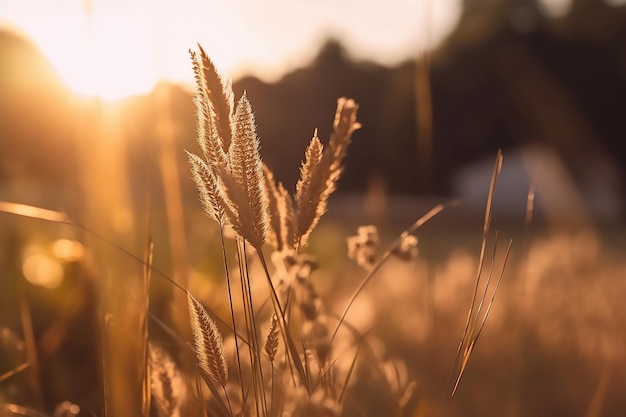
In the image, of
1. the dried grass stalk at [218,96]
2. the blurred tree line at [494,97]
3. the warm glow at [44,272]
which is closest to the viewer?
the dried grass stalk at [218,96]

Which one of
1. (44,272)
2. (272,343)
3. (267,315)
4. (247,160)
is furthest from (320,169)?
(267,315)

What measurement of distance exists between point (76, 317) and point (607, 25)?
23.7 m

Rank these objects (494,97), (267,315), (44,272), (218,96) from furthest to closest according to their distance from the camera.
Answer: (494,97) → (267,315) → (44,272) → (218,96)

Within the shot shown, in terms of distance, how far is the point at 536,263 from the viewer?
2621 millimetres

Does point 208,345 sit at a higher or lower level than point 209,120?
lower

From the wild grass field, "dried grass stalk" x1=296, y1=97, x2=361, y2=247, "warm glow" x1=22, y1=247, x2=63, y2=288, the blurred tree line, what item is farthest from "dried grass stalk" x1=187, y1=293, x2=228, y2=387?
the blurred tree line

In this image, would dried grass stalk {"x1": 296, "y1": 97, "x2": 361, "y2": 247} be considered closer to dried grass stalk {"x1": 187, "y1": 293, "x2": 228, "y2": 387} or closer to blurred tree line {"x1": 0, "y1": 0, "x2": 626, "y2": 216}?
dried grass stalk {"x1": 187, "y1": 293, "x2": 228, "y2": 387}

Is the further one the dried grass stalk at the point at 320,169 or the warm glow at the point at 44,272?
the warm glow at the point at 44,272

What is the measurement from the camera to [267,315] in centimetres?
233

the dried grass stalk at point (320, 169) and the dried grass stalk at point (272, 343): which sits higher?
the dried grass stalk at point (320, 169)

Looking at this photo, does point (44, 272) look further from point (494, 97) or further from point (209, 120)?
point (494, 97)

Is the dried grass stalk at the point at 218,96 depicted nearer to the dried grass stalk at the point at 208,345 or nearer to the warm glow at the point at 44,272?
the dried grass stalk at the point at 208,345

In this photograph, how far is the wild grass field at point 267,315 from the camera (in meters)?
0.67

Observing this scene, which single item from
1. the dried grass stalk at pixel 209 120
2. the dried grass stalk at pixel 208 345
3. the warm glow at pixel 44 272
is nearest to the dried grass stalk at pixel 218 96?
the dried grass stalk at pixel 209 120
